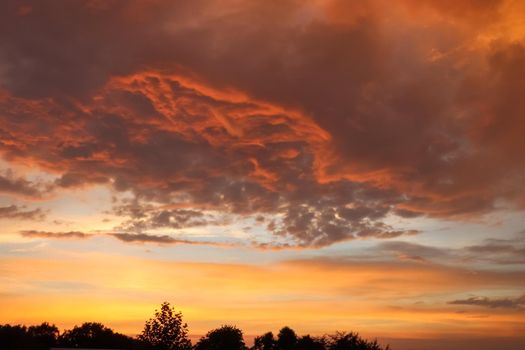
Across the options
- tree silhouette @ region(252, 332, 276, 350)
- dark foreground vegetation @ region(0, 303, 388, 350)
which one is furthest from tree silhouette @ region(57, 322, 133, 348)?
tree silhouette @ region(252, 332, 276, 350)

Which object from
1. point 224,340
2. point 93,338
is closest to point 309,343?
point 224,340

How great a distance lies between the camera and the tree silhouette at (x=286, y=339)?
13925 cm

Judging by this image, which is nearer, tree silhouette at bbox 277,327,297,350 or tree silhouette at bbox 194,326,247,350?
tree silhouette at bbox 194,326,247,350

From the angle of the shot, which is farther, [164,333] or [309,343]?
[309,343]

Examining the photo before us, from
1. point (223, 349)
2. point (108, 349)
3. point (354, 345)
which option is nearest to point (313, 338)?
point (223, 349)

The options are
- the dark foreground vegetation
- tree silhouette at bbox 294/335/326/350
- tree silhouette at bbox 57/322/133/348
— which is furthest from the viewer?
tree silhouette at bbox 57/322/133/348

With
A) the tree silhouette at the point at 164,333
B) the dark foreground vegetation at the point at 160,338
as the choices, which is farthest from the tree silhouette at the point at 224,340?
the tree silhouette at the point at 164,333

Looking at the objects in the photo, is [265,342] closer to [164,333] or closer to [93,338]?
[93,338]

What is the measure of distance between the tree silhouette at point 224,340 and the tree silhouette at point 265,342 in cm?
2269

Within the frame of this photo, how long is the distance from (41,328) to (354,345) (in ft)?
307

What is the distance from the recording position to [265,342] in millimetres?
152625

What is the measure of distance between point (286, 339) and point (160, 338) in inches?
3058

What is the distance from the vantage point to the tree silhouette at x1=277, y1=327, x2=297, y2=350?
139m

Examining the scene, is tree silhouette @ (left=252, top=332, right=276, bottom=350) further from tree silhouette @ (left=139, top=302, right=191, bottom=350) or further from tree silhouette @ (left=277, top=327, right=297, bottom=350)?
tree silhouette @ (left=139, top=302, right=191, bottom=350)
